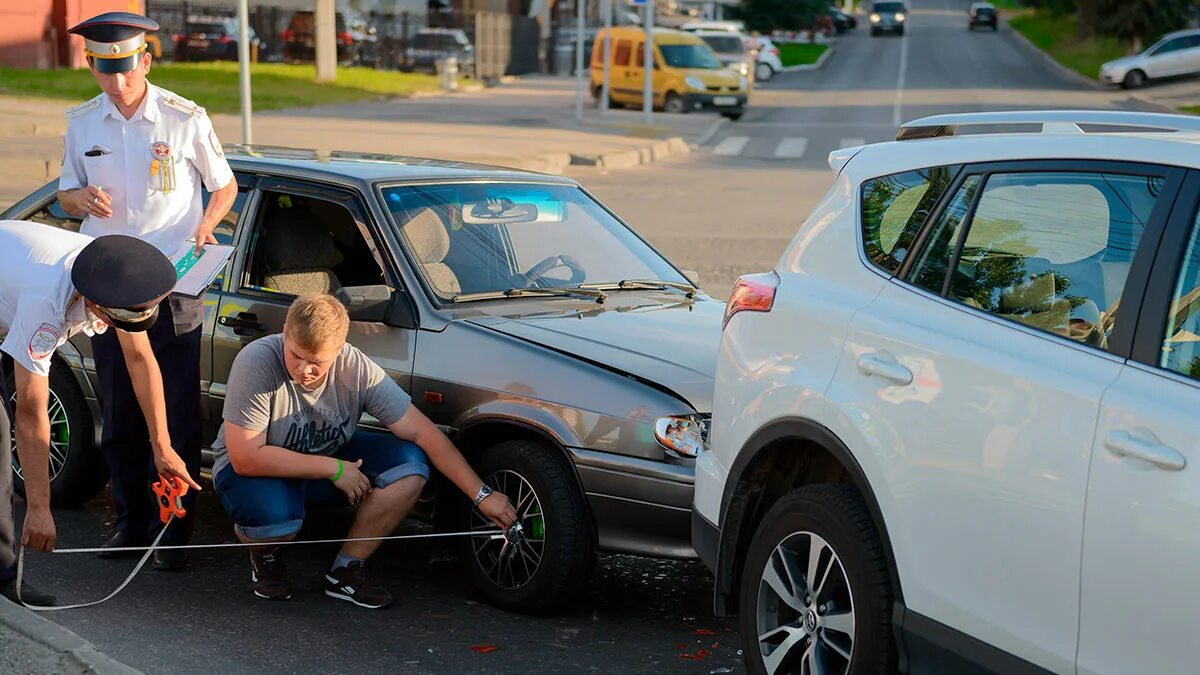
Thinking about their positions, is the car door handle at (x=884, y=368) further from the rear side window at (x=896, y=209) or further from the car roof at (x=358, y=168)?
the car roof at (x=358, y=168)

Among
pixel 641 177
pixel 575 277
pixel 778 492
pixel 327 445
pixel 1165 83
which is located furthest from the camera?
pixel 1165 83

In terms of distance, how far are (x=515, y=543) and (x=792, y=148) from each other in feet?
78.6

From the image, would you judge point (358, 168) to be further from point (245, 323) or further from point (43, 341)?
point (43, 341)

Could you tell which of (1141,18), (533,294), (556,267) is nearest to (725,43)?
(1141,18)

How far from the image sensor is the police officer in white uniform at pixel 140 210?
592 centimetres

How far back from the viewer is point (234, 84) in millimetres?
33094

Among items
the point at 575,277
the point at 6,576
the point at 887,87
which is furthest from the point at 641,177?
the point at 887,87

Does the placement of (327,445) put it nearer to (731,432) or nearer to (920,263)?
(731,432)

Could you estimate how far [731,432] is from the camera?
4605 mm

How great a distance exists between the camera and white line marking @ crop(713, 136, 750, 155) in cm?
2789

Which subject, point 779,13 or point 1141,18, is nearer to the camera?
point 1141,18

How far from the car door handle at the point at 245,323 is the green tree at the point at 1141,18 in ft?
182

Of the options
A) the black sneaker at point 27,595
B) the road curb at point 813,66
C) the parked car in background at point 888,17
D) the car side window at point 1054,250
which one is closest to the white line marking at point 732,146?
the black sneaker at point 27,595

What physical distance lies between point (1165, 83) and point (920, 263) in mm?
48224
